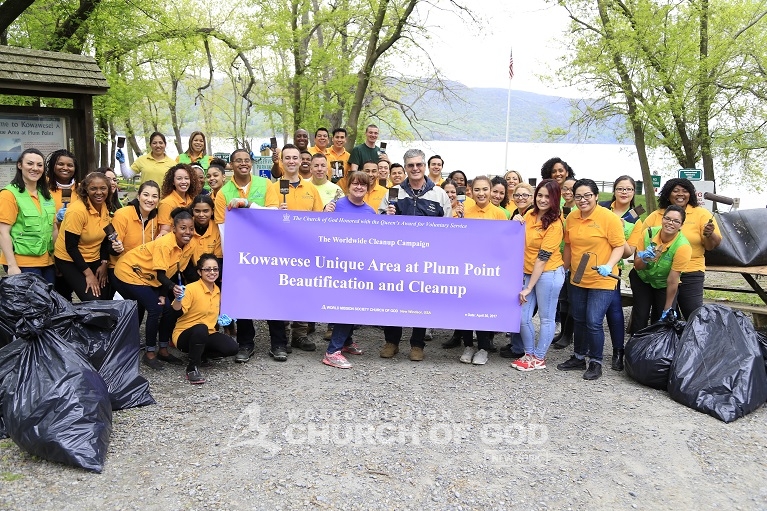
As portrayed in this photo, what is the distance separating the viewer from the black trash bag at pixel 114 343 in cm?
462

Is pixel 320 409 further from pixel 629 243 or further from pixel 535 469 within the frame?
pixel 629 243

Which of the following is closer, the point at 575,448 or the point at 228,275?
the point at 575,448

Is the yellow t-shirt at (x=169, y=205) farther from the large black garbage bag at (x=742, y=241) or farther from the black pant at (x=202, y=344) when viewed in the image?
the large black garbage bag at (x=742, y=241)

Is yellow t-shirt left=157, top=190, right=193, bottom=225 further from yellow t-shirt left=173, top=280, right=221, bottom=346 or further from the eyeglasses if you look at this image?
the eyeglasses

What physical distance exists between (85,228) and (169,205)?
0.72 m

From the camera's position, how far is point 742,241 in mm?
7324

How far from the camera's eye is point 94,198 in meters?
5.41

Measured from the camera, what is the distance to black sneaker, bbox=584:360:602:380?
5656mm

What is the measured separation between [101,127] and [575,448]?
21.6 meters

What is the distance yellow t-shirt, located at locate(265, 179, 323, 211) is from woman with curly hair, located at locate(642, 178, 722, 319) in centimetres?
326

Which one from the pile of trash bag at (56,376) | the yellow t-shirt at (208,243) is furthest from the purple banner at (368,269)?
the pile of trash bag at (56,376)

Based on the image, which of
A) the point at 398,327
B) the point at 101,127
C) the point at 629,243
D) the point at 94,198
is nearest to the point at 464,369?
the point at 398,327

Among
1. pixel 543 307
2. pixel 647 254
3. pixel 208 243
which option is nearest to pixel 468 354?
pixel 543 307

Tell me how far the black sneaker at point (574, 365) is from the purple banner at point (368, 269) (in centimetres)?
61
